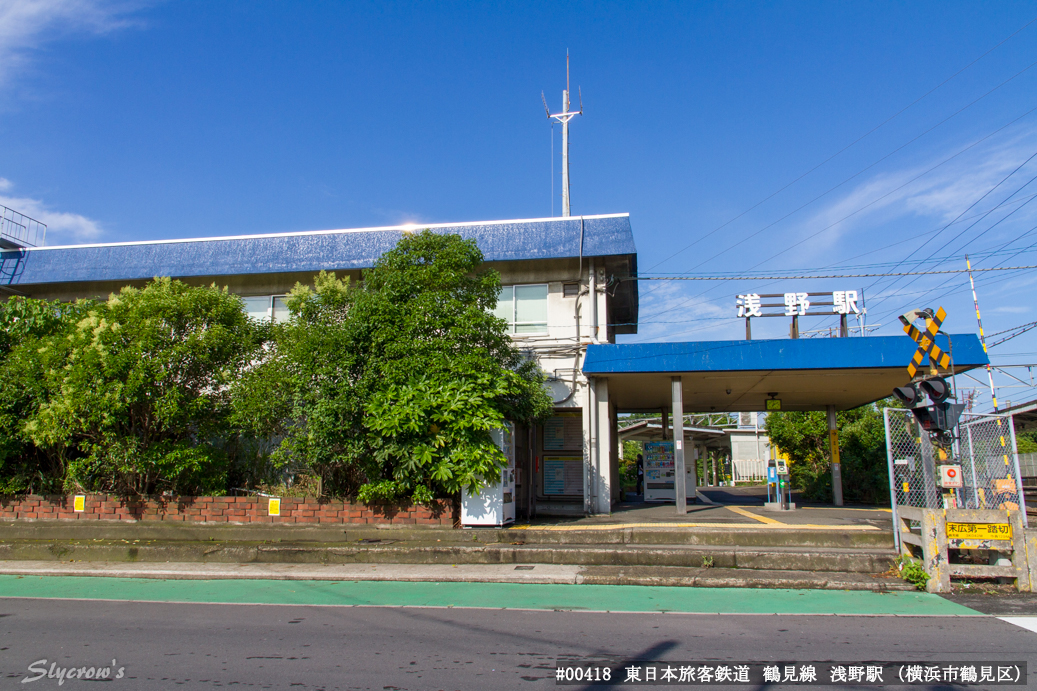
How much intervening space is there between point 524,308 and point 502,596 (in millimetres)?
8874

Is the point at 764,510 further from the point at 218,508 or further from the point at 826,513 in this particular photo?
the point at 218,508

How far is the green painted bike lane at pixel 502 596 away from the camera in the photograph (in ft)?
25.9

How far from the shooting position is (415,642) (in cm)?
636

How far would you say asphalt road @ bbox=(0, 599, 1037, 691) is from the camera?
17.6ft

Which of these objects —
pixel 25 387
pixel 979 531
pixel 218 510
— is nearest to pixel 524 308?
pixel 218 510

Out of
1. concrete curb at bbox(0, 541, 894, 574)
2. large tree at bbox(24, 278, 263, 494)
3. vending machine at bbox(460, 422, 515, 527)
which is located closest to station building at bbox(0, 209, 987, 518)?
vending machine at bbox(460, 422, 515, 527)

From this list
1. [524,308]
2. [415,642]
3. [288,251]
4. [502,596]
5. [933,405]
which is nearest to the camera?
[415,642]

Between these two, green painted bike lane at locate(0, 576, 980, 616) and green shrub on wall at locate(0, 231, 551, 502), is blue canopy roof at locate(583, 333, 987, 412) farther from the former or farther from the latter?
green painted bike lane at locate(0, 576, 980, 616)

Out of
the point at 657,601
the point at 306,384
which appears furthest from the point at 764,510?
the point at 306,384

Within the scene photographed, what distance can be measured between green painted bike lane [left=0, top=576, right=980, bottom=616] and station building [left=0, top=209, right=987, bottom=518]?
5419 mm

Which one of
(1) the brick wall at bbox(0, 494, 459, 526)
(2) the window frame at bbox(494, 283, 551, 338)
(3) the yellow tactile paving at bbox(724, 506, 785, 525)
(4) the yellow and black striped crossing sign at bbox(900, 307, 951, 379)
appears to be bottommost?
(3) the yellow tactile paving at bbox(724, 506, 785, 525)

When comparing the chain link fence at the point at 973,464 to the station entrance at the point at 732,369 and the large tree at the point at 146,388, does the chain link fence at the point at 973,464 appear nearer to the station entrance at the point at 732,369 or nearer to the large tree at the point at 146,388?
the station entrance at the point at 732,369

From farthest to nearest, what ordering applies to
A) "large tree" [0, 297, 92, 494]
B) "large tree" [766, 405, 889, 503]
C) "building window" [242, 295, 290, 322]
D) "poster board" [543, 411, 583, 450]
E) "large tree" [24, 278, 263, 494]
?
"large tree" [766, 405, 889, 503] < "poster board" [543, 411, 583, 450] < "building window" [242, 295, 290, 322] < "large tree" [0, 297, 92, 494] < "large tree" [24, 278, 263, 494]

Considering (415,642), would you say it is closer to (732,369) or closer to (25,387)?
(732,369)
